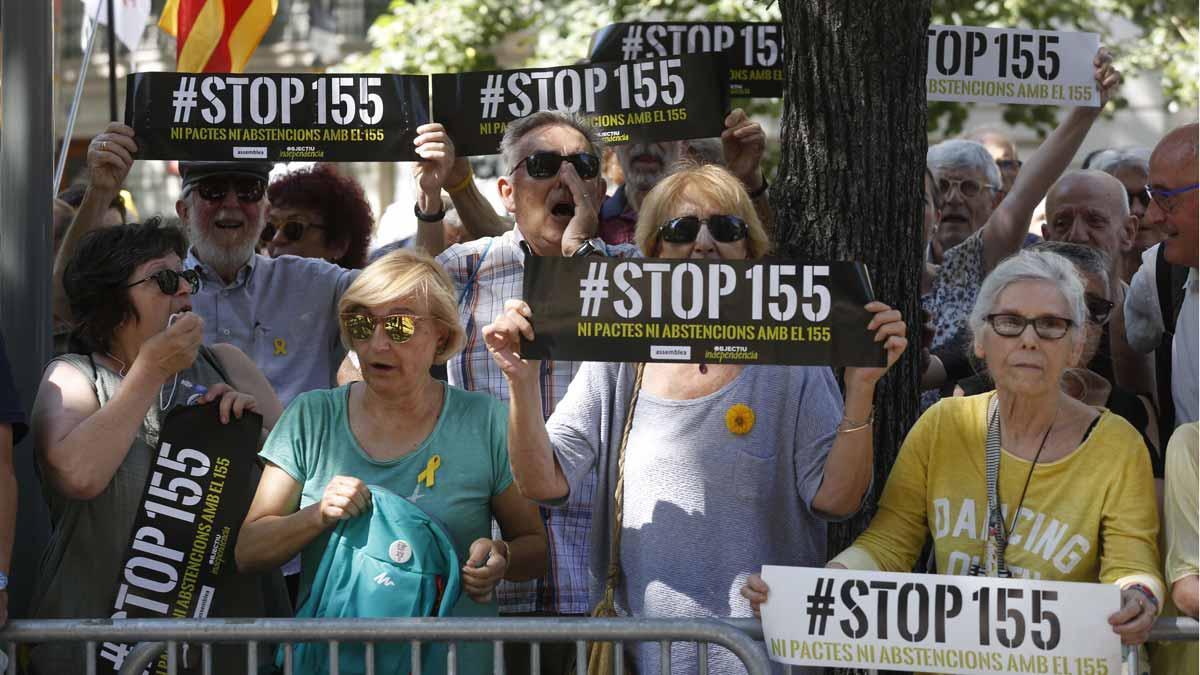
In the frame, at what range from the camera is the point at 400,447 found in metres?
4.09

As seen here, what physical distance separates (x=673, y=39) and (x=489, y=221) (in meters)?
1.08

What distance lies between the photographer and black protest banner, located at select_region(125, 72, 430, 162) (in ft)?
17.1

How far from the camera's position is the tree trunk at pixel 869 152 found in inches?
183

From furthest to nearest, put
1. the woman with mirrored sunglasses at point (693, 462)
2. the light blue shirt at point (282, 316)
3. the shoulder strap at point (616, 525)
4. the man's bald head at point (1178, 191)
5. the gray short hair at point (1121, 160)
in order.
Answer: the gray short hair at point (1121, 160), the light blue shirt at point (282, 316), the man's bald head at point (1178, 191), the shoulder strap at point (616, 525), the woman with mirrored sunglasses at point (693, 462)

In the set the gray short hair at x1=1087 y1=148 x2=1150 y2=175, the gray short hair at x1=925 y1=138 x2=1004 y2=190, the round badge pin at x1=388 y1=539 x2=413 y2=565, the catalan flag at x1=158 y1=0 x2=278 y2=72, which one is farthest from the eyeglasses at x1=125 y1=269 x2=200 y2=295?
the gray short hair at x1=1087 y1=148 x2=1150 y2=175

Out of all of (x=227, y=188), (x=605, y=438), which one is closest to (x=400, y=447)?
(x=605, y=438)

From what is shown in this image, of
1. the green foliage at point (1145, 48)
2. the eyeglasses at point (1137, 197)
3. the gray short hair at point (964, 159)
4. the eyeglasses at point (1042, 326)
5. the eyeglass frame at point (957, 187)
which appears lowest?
the eyeglasses at point (1042, 326)

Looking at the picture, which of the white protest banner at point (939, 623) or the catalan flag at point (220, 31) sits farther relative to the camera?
the catalan flag at point (220, 31)

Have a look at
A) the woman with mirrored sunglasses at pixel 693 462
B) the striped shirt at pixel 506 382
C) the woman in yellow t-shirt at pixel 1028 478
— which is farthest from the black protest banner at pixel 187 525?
the woman in yellow t-shirt at pixel 1028 478

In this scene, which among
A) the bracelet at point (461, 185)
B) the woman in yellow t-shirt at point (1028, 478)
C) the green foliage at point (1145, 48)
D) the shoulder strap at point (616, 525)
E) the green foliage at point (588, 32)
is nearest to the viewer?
the woman in yellow t-shirt at point (1028, 478)

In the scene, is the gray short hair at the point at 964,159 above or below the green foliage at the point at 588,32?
below

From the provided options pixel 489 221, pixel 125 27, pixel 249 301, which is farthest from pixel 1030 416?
pixel 125 27

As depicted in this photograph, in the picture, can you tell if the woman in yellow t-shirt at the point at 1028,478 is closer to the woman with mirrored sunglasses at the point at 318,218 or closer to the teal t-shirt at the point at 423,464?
the teal t-shirt at the point at 423,464

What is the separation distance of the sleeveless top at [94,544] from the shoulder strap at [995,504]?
6.38ft
